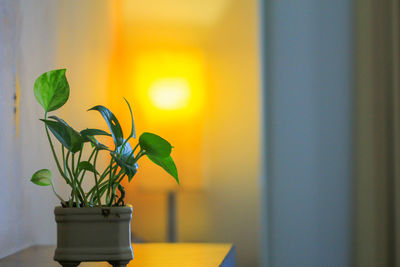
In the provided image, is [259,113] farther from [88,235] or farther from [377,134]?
[88,235]

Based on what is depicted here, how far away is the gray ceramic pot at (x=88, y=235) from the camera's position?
95 cm

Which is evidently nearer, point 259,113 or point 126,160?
point 126,160

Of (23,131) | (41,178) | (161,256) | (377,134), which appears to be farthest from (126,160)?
Answer: (377,134)

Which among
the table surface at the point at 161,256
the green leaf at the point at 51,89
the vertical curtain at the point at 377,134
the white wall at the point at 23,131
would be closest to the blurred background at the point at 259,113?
the vertical curtain at the point at 377,134

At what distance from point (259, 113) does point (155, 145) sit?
178 centimetres

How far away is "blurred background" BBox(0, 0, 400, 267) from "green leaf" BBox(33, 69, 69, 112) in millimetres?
914

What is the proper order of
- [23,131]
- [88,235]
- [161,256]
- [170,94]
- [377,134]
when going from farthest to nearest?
[170,94], [377,134], [23,131], [161,256], [88,235]

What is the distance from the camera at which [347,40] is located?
2.61 meters

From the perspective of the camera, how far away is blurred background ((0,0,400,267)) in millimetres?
2438

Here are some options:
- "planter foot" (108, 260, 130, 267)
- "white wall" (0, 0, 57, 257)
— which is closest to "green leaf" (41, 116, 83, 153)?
"planter foot" (108, 260, 130, 267)

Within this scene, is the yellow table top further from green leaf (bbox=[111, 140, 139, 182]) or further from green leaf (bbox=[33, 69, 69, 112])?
green leaf (bbox=[33, 69, 69, 112])

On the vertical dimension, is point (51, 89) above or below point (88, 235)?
above

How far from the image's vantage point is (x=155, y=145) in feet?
3.21

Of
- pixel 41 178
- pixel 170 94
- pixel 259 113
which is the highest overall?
pixel 170 94
